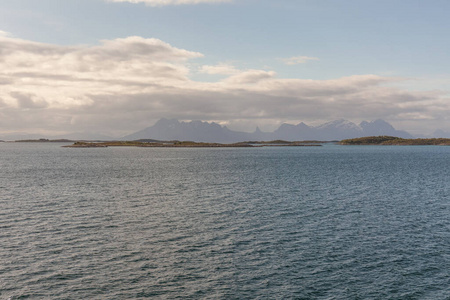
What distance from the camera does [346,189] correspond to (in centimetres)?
8062

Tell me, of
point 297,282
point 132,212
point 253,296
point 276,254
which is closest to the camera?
point 253,296

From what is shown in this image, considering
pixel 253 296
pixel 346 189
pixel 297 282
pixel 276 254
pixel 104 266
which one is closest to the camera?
pixel 253 296

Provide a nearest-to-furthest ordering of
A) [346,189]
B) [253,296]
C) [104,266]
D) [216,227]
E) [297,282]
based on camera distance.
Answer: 1. [253,296]
2. [297,282]
3. [104,266]
4. [216,227]
5. [346,189]

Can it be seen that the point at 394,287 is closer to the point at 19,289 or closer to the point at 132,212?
the point at 19,289

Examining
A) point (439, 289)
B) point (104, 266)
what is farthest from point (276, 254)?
point (104, 266)

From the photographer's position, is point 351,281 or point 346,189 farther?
point 346,189

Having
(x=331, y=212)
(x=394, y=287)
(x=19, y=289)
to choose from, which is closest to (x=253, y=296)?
(x=394, y=287)

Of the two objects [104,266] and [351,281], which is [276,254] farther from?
[104,266]

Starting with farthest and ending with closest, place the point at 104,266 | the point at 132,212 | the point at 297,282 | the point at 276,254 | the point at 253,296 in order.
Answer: the point at 132,212, the point at 276,254, the point at 104,266, the point at 297,282, the point at 253,296

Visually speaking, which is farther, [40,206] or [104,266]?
[40,206]

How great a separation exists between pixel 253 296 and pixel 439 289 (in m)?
14.5

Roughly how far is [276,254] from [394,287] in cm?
1089

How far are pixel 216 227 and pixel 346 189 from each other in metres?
45.0

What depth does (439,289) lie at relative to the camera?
27859 mm
